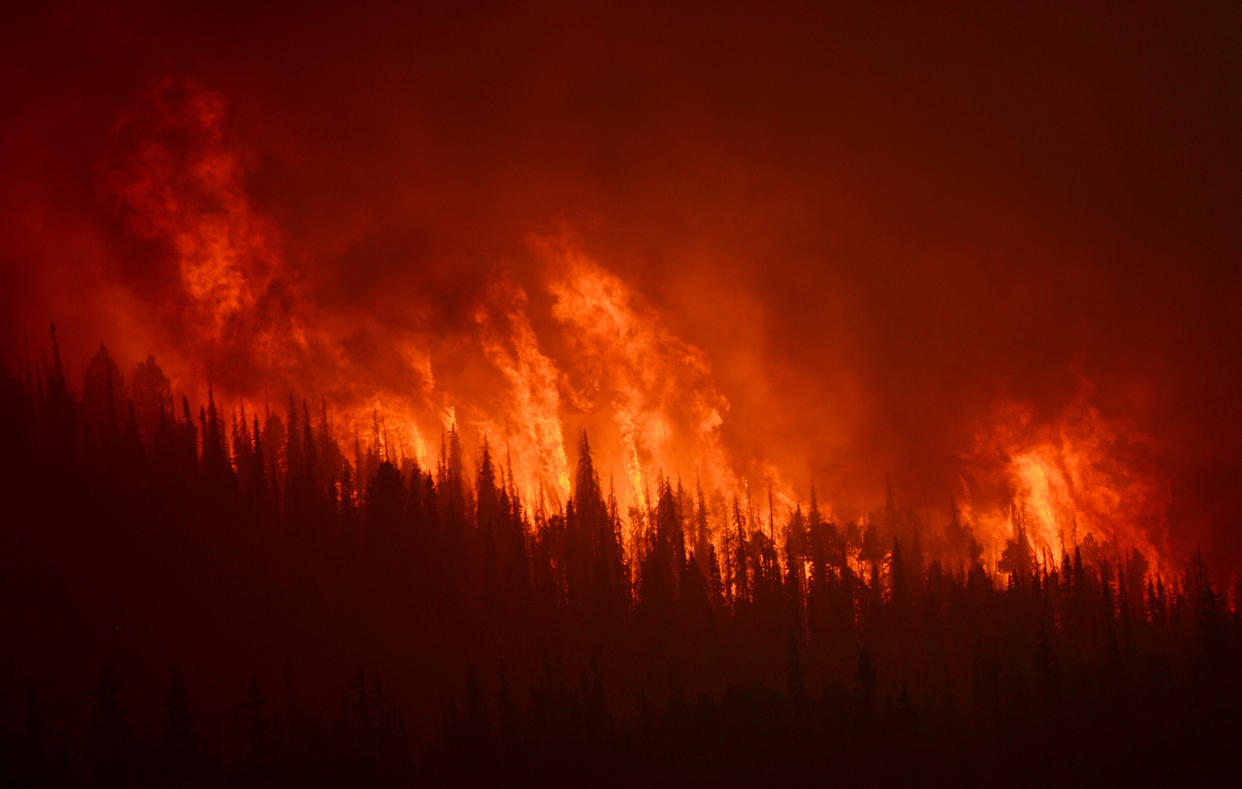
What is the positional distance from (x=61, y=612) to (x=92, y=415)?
52502mm

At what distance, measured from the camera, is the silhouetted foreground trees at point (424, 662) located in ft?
454

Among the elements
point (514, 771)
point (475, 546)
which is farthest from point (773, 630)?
point (514, 771)

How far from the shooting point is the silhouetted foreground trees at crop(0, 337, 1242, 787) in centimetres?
13850

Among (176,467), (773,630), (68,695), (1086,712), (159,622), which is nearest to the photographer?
(68,695)

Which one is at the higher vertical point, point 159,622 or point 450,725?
point 159,622

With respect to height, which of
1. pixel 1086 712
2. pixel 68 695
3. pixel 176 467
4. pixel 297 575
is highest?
pixel 176 467

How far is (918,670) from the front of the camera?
184 m

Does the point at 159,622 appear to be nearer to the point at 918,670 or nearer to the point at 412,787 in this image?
the point at 412,787

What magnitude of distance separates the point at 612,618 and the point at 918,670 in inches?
1599

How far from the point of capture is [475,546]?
19875 cm

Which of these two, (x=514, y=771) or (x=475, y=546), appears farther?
(x=475, y=546)

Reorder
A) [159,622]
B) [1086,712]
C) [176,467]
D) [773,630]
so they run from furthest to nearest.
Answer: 1. [773,630]
2. [176,467]
3. [1086,712]
4. [159,622]

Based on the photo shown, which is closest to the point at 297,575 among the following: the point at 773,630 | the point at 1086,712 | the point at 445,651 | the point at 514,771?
the point at 445,651

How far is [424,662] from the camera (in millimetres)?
163750
